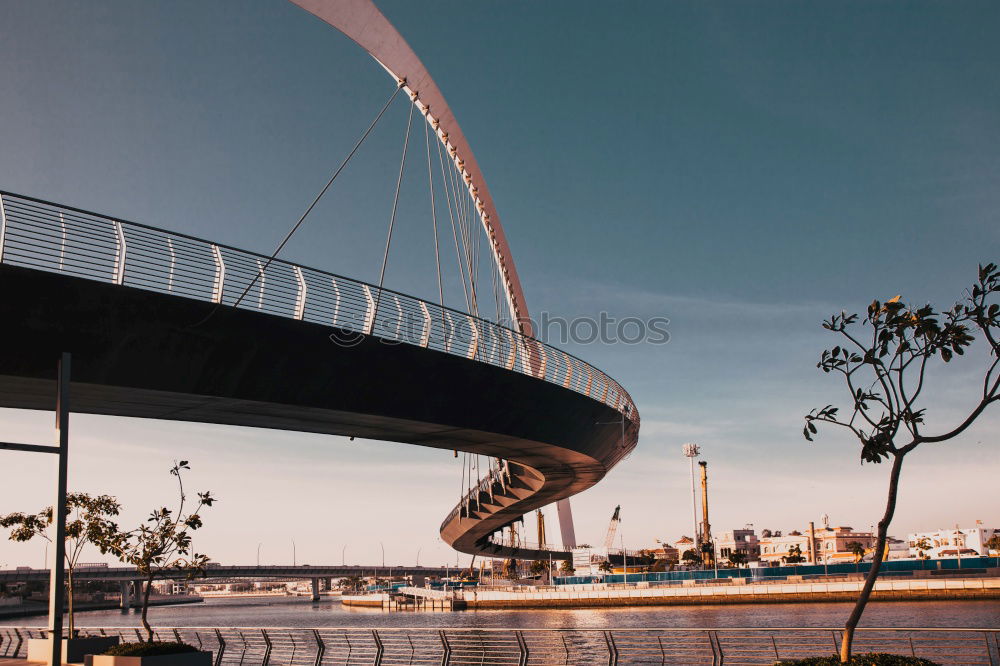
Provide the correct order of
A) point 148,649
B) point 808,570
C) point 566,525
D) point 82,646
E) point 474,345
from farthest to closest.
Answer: point 808,570 → point 566,525 → point 474,345 → point 82,646 → point 148,649

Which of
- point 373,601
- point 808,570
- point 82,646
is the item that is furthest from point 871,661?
Answer: point 373,601

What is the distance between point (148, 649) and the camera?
19547 millimetres

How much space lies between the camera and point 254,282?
66.1ft

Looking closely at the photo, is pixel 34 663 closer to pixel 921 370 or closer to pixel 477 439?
pixel 477 439

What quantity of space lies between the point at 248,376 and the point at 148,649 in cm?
678

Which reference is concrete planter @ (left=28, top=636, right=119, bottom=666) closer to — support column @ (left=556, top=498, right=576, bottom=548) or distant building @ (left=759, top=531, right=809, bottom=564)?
support column @ (left=556, top=498, right=576, bottom=548)

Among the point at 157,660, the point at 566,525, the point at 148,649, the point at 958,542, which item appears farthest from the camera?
the point at 958,542

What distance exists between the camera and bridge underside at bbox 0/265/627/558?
17.7m

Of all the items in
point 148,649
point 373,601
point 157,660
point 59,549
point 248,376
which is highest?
point 248,376

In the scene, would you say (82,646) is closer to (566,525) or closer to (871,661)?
(871,661)

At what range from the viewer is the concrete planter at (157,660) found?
18797 millimetres

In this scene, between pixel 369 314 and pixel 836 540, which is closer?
pixel 369 314

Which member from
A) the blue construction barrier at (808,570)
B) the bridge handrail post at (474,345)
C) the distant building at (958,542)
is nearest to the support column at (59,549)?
the bridge handrail post at (474,345)

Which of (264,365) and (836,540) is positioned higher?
(264,365)
